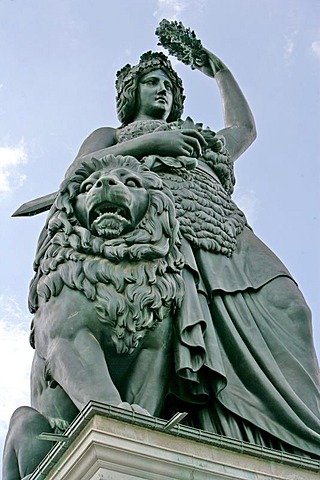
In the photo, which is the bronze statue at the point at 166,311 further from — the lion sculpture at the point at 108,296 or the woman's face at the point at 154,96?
the woman's face at the point at 154,96

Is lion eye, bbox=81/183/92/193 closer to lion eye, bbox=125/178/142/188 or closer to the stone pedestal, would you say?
lion eye, bbox=125/178/142/188

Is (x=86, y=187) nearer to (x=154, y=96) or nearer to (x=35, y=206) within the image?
(x=35, y=206)

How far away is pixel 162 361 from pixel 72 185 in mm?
1706

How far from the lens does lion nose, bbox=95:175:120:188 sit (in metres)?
8.70

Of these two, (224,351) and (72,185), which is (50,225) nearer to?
(72,185)

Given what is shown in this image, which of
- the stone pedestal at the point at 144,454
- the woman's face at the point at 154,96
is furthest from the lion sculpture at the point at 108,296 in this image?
the woman's face at the point at 154,96

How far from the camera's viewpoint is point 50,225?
907cm

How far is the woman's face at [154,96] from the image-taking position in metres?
11.1

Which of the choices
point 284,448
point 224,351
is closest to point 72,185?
point 224,351

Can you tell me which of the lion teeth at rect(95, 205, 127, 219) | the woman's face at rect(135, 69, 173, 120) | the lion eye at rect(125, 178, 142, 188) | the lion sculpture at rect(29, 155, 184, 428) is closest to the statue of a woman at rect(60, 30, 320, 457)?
the woman's face at rect(135, 69, 173, 120)

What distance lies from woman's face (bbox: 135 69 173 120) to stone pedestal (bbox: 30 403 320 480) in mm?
4908

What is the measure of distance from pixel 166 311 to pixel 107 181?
3.75 feet

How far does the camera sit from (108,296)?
8359 mm

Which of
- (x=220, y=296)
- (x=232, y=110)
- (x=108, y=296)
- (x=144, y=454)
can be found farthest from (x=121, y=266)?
(x=232, y=110)
